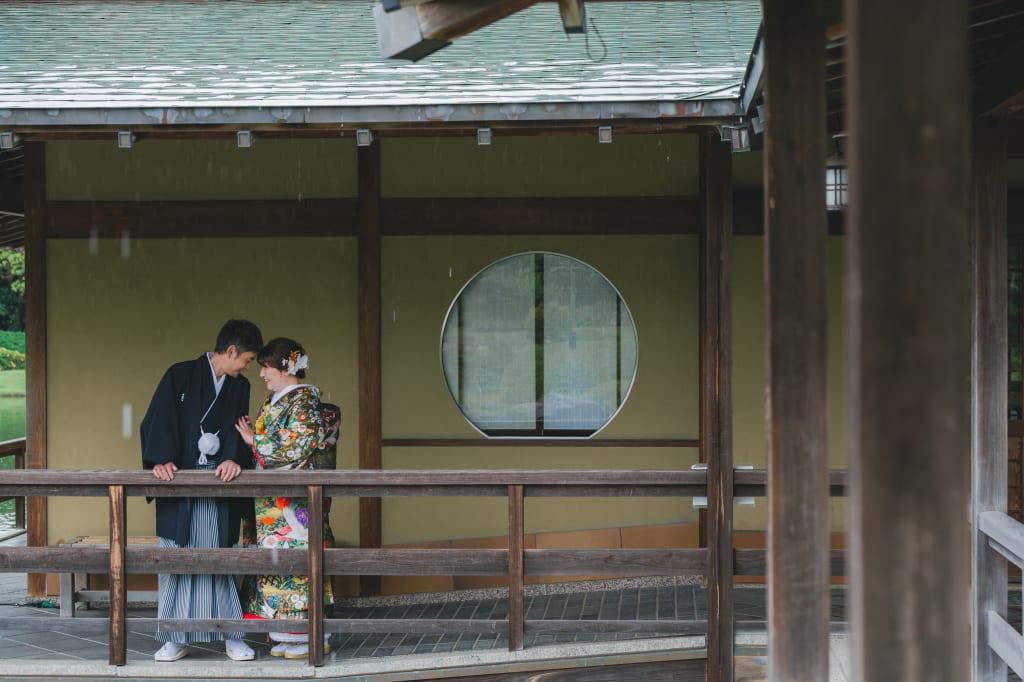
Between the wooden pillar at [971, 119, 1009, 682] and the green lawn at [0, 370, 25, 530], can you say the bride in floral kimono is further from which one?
the green lawn at [0, 370, 25, 530]

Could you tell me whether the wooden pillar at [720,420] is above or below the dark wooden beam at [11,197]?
below

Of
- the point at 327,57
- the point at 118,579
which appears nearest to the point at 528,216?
the point at 327,57

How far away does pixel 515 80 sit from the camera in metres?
5.34

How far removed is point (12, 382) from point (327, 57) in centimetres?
2840

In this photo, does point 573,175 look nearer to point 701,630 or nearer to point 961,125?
point 701,630

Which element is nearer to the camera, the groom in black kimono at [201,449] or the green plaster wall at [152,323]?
the groom in black kimono at [201,449]

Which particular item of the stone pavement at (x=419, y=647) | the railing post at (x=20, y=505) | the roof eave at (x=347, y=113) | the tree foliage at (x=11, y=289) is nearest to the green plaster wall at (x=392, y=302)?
the stone pavement at (x=419, y=647)

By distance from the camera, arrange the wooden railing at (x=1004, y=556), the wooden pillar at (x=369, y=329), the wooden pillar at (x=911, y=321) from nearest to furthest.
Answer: the wooden pillar at (x=911, y=321) < the wooden railing at (x=1004, y=556) < the wooden pillar at (x=369, y=329)

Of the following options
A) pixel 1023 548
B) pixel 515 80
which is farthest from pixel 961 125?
pixel 515 80

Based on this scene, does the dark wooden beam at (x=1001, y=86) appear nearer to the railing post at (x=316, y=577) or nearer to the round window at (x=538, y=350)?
the round window at (x=538, y=350)

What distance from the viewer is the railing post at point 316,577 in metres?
5.30

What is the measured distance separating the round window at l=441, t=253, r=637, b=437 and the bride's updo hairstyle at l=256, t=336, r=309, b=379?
6.00 feet

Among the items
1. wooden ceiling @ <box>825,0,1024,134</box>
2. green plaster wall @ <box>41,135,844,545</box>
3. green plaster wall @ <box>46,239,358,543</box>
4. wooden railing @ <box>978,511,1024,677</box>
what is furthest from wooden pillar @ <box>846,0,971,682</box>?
green plaster wall @ <box>46,239,358,543</box>

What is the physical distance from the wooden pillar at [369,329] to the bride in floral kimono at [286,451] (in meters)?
1.28
